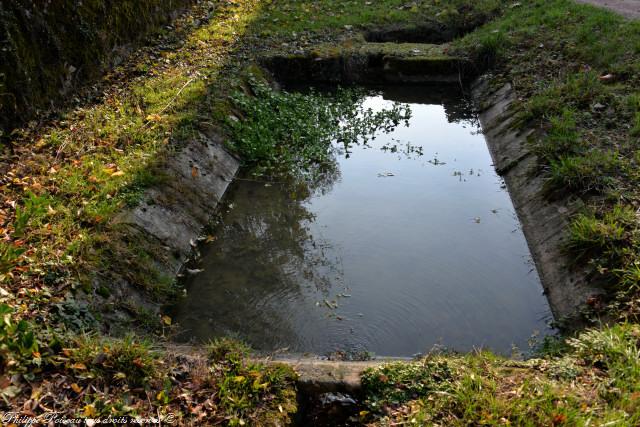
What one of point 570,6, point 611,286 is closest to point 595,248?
point 611,286

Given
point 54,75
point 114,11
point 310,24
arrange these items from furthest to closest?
point 310,24
point 114,11
point 54,75

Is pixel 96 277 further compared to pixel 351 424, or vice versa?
pixel 96 277

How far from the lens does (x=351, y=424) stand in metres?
3.48

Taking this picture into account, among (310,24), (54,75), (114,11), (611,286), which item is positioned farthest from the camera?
(310,24)

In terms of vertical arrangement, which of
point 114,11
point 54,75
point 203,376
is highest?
point 114,11

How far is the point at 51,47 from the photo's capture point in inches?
267

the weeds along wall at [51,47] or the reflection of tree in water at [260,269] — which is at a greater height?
the weeds along wall at [51,47]

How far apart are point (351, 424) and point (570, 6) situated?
32.9 ft

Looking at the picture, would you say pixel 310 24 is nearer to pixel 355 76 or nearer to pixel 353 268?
pixel 355 76

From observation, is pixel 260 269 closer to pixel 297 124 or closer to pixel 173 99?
pixel 173 99

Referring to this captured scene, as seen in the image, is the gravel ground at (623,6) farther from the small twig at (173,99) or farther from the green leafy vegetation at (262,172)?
the small twig at (173,99)

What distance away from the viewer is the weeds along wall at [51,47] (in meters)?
6.02

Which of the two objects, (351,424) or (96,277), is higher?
(96,277)

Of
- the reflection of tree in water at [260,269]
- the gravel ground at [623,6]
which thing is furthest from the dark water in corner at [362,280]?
the gravel ground at [623,6]
